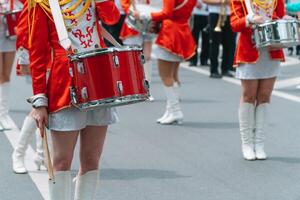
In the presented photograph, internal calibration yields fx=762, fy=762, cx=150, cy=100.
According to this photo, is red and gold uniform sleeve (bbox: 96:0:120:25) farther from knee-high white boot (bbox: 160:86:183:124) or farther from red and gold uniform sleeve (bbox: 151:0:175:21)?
knee-high white boot (bbox: 160:86:183:124)

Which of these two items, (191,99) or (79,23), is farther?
(191,99)

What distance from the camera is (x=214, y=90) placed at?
37.3 feet

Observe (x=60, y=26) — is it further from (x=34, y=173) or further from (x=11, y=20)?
(x=11, y=20)

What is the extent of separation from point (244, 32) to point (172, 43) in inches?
75.0

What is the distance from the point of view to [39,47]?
413 centimetres

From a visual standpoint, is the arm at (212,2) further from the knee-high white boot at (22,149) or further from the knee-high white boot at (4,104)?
the knee-high white boot at (22,149)

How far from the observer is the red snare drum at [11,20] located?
7.77m

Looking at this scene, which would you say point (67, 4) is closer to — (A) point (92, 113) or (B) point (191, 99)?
(A) point (92, 113)

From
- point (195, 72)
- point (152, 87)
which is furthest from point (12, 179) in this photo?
point (195, 72)

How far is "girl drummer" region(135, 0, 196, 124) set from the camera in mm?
8391

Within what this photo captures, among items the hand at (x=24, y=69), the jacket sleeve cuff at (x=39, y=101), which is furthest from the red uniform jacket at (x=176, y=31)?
the jacket sleeve cuff at (x=39, y=101)

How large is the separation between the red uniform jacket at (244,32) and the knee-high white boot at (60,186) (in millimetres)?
2713

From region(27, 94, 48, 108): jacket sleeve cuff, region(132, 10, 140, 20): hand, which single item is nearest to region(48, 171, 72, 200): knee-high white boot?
region(27, 94, 48, 108): jacket sleeve cuff

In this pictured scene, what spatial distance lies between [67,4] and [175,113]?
15.1 ft
